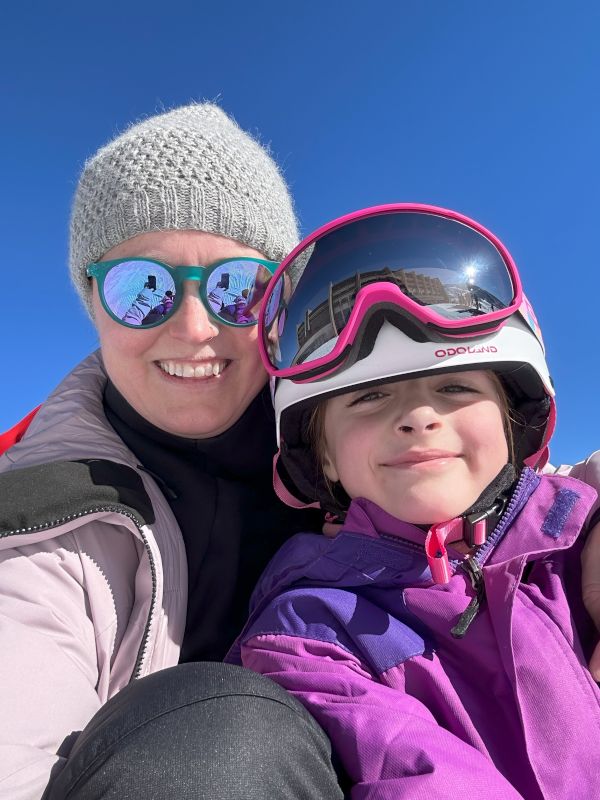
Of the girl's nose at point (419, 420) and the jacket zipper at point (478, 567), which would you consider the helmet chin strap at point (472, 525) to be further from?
the girl's nose at point (419, 420)

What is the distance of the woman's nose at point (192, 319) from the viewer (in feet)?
6.00

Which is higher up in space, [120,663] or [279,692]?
[279,692]

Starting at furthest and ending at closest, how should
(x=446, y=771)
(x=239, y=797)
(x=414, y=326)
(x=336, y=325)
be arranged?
(x=336, y=325) < (x=414, y=326) < (x=446, y=771) < (x=239, y=797)

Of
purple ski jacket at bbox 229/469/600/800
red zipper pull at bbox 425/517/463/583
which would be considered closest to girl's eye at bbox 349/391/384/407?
purple ski jacket at bbox 229/469/600/800

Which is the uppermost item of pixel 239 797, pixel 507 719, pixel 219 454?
pixel 219 454

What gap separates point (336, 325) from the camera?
1.77m

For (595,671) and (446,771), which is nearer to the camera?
(446,771)

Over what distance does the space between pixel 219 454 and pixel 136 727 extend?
1.15 metres

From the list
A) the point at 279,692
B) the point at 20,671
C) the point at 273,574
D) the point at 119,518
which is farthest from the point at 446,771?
the point at 119,518

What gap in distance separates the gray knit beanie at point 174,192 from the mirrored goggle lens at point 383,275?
29 cm

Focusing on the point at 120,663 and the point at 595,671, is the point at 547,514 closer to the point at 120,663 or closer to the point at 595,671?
the point at 595,671

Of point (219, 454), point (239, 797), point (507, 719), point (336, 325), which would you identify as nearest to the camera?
point (239, 797)

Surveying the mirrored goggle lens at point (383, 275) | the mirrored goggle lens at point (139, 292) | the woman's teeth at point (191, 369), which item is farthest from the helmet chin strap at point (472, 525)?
the mirrored goggle lens at point (139, 292)

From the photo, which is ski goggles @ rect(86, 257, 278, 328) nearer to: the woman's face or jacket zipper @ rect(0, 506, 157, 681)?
the woman's face
